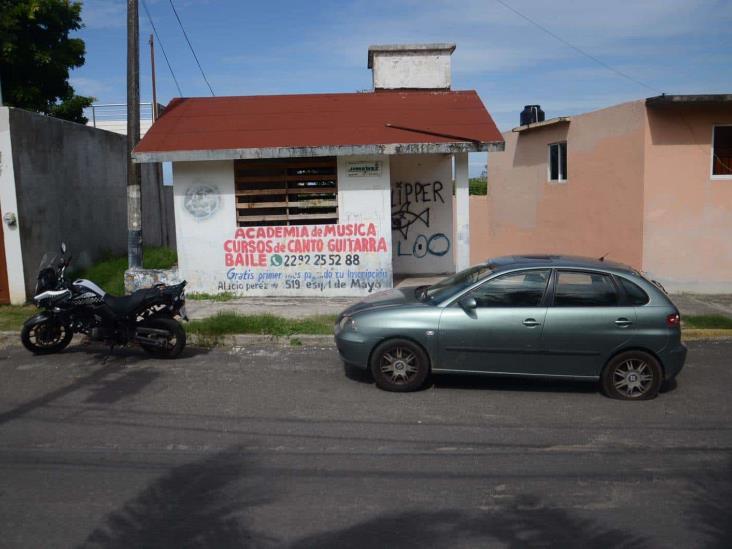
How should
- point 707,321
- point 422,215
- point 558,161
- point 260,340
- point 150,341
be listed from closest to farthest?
point 150,341
point 260,340
point 707,321
point 422,215
point 558,161

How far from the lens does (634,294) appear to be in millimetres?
7137

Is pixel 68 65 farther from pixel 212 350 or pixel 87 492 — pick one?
pixel 87 492

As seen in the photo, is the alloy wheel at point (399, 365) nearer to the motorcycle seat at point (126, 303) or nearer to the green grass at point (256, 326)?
the green grass at point (256, 326)

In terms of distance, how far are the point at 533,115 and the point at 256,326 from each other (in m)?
10.6

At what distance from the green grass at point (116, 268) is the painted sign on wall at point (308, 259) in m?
1.97

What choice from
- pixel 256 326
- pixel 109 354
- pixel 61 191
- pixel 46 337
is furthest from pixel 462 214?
pixel 61 191

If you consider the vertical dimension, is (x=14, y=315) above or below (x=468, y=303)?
below

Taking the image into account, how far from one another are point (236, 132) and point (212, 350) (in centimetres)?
479

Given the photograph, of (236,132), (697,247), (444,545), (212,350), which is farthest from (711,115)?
(444,545)

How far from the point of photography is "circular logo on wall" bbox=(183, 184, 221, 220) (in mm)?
12422

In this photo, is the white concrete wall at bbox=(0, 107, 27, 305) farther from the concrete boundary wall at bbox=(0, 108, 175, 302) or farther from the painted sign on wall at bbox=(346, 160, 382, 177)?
the painted sign on wall at bbox=(346, 160, 382, 177)

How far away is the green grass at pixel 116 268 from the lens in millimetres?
13023

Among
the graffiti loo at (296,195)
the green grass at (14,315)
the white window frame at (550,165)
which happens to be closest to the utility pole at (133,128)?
the graffiti loo at (296,195)

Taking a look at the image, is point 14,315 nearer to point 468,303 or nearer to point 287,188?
point 287,188
